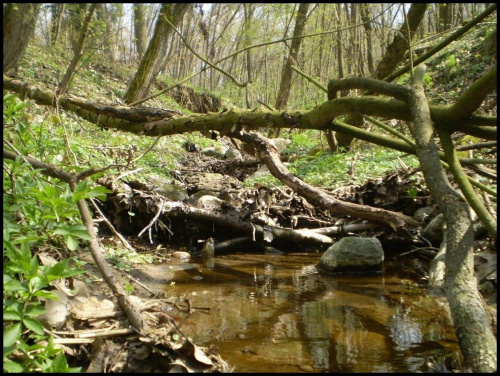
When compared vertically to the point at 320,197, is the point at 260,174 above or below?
above

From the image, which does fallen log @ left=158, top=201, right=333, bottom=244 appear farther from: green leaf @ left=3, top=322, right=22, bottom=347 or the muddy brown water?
green leaf @ left=3, top=322, right=22, bottom=347

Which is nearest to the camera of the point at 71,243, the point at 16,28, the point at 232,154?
the point at 71,243

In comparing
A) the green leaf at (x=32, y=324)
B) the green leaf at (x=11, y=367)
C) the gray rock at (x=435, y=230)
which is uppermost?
the green leaf at (x=32, y=324)

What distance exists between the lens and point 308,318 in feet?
9.25

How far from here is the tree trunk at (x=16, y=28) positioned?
4996 millimetres

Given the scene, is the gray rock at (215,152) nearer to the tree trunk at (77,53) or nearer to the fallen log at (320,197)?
the fallen log at (320,197)

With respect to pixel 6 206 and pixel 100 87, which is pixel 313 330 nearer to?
pixel 6 206

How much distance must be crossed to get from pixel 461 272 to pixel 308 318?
124 cm

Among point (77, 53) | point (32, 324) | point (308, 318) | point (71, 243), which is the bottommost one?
point (308, 318)

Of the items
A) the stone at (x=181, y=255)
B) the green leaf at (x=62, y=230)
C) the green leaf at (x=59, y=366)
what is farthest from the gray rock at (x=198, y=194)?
the green leaf at (x=59, y=366)

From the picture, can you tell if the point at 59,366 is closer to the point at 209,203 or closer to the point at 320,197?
the point at 209,203

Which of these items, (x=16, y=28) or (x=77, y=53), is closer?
(x=77, y=53)

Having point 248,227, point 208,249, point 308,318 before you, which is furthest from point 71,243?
point 248,227

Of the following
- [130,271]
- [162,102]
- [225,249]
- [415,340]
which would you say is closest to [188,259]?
[225,249]
